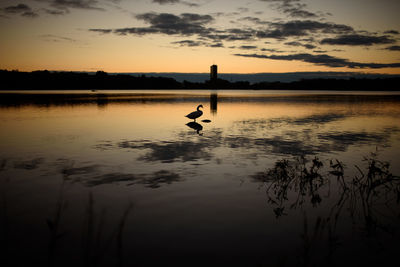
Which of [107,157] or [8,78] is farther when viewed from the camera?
[8,78]

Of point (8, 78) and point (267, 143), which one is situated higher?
point (8, 78)

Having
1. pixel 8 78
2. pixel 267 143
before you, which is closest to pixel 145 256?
pixel 267 143

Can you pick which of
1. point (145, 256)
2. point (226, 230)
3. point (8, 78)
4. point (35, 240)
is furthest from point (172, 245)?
point (8, 78)

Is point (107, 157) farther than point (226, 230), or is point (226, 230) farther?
point (107, 157)

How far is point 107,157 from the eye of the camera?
44.7ft

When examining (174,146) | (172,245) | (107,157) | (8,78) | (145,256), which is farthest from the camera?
(8,78)

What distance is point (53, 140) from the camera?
1828cm

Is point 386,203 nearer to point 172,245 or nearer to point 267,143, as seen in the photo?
point 172,245

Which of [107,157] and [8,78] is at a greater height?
[8,78]

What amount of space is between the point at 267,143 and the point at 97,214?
1233cm

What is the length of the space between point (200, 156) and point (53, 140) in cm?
1053

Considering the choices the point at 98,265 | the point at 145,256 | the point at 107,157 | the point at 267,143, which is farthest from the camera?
the point at 267,143

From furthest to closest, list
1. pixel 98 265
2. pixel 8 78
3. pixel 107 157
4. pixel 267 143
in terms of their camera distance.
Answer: pixel 8 78, pixel 267 143, pixel 107 157, pixel 98 265

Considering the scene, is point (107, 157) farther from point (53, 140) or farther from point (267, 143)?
point (267, 143)
